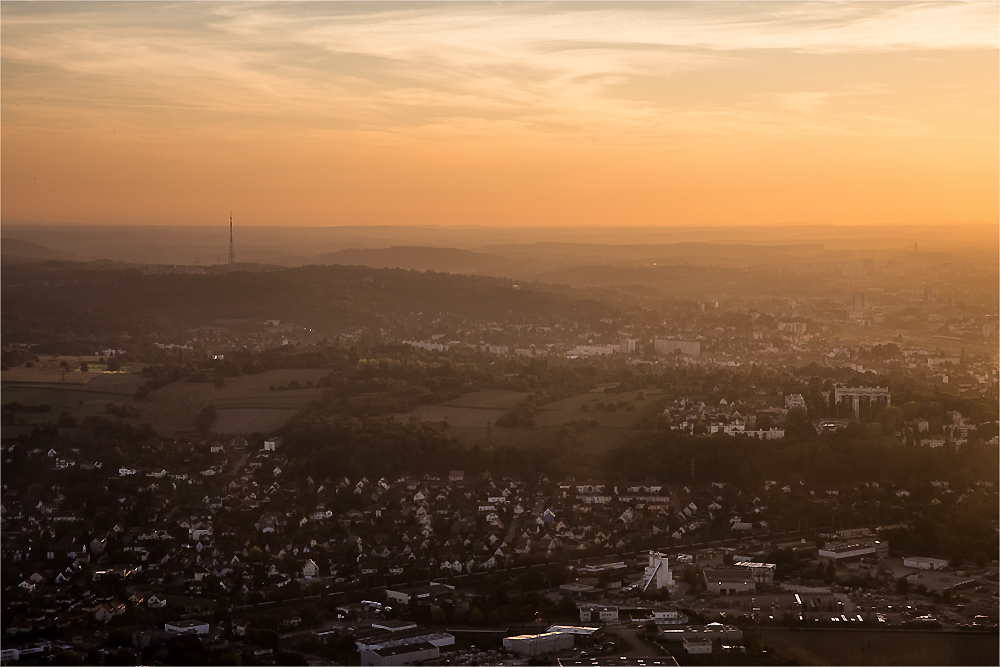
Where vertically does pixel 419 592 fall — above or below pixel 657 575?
below

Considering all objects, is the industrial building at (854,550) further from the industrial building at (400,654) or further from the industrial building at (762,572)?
the industrial building at (400,654)

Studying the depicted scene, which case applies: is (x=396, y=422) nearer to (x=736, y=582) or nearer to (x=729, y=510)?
(x=729, y=510)

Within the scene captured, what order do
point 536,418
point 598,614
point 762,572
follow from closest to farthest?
1. point 598,614
2. point 762,572
3. point 536,418

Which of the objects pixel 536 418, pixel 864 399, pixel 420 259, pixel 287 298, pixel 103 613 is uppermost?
pixel 420 259

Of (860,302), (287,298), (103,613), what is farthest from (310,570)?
(860,302)

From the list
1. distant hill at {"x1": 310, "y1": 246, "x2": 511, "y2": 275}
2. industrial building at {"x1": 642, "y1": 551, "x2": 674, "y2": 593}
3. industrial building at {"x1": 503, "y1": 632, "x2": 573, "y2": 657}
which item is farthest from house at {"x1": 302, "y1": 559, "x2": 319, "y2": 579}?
distant hill at {"x1": 310, "y1": 246, "x2": 511, "y2": 275}

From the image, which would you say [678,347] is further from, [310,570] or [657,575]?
[310,570]

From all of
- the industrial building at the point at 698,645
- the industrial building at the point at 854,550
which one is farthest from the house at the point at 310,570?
the industrial building at the point at 854,550
